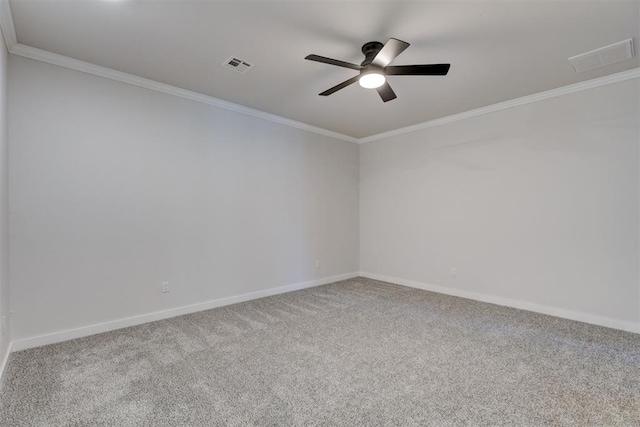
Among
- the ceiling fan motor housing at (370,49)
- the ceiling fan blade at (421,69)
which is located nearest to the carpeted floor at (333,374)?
the ceiling fan blade at (421,69)

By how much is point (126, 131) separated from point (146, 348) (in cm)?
213

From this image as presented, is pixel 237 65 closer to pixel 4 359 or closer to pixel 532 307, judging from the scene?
pixel 4 359

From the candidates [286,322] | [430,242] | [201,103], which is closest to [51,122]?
[201,103]

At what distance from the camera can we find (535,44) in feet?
8.36

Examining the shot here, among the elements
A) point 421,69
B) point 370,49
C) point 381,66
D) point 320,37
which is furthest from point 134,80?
point 421,69

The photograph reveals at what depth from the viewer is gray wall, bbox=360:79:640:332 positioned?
311 centimetres

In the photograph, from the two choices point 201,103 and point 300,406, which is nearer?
point 300,406

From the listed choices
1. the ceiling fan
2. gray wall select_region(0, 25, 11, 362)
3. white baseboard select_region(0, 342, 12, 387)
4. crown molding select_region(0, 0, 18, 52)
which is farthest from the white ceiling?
white baseboard select_region(0, 342, 12, 387)

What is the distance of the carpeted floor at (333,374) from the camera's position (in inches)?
69.7

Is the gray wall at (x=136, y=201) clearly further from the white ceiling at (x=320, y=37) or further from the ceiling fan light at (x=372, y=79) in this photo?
the ceiling fan light at (x=372, y=79)

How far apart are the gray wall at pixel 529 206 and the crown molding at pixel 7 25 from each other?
4529mm

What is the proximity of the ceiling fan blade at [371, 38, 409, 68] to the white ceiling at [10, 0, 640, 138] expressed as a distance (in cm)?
24

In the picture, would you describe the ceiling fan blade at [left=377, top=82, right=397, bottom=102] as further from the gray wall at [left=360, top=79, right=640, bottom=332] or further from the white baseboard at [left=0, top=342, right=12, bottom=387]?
the white baseboard at [left=0, top=342, right=12, bottom=387]

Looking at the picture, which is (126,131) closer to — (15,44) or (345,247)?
(15,44)
